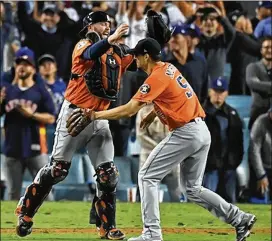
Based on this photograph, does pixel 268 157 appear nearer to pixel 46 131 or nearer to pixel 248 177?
pixel 248 177

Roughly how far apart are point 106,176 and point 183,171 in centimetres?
99

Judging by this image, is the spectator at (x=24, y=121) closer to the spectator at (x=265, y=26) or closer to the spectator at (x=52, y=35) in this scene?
the spectator at (x=52, y=35)

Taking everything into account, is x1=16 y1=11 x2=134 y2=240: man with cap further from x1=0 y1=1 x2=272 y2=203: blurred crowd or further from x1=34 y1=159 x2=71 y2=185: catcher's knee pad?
x1=0 y1=1 x2=272 y2=203: blurred crowd

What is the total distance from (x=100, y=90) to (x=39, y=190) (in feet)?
3.71

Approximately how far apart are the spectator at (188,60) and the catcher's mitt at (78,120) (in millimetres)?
6006

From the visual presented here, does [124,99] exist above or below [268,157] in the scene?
above

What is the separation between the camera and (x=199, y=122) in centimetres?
743

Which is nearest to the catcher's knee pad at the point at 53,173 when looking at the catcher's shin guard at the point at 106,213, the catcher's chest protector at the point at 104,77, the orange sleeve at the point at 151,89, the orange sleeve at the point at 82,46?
the catcher's shin guard at the point at 106,213

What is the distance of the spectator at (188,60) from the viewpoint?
1344cm

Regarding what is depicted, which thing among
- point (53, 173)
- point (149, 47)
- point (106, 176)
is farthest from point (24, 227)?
point (149, 47)

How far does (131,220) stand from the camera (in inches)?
418

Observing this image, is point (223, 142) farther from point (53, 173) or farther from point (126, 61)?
point (53, 173)

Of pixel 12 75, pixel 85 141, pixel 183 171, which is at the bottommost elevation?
pixel 183 171

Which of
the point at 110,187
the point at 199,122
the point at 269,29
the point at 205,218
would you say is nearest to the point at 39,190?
the point at 110,187
